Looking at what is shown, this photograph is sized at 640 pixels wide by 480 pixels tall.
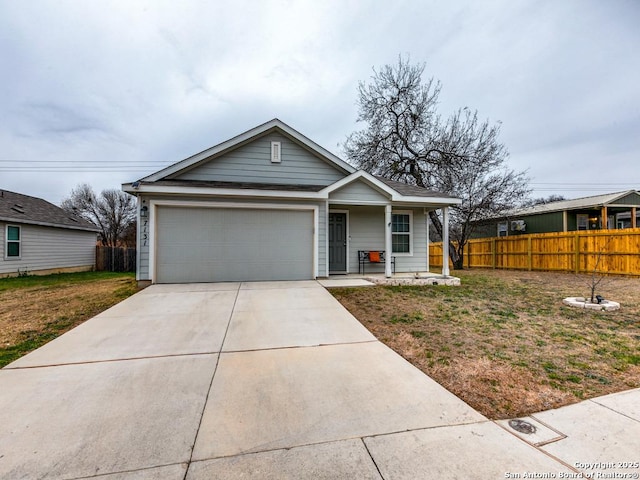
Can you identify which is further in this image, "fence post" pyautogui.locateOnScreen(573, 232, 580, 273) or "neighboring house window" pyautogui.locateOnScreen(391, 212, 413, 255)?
"fence post" pyautogui.locateOnScreen(573, 232, 580, 273)

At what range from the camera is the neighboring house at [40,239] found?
1285 cm

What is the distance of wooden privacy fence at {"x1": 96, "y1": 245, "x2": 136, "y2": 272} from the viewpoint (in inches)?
709

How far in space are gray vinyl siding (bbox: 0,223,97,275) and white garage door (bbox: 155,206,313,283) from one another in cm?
1032

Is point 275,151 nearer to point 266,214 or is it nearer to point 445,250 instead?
point 266,214

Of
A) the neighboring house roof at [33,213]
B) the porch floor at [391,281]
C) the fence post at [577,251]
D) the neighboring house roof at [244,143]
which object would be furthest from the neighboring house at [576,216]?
the neighboring house roof at [33,213]

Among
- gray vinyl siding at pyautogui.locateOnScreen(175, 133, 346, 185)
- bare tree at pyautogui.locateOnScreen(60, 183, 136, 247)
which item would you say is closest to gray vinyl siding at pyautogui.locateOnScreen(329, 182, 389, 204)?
gray vinyl siding at pyautogui.locateOnScreen(175, 133, 346, 185)

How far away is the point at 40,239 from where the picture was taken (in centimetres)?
1445

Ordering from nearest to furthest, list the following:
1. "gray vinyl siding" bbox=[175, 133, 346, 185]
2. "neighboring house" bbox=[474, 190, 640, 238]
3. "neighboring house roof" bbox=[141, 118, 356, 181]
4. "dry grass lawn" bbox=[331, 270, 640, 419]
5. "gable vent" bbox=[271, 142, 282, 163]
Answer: "dry grass lawn" bbox=[331, 270, 640, 419] < "neighboring house roof" bbox=[141, 118, 356, 181] < "gray vinyl siding" bbox=[175, 133, 346, 185] < "gable vent" bbox=[271, 142, 282, 163] < "neighboring house" bbox=[474, 190, 640, 238]

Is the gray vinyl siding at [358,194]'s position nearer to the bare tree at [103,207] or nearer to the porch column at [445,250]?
the porch column at [445,250]

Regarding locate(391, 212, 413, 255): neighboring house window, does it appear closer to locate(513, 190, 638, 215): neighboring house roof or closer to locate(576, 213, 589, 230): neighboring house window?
locate(513, 190, 638, 215): neighboring house roof

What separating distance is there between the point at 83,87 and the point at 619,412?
1784 centimetres

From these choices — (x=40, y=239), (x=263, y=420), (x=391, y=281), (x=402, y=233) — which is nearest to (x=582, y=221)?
(x=402, y=233)

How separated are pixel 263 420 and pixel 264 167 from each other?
860cm

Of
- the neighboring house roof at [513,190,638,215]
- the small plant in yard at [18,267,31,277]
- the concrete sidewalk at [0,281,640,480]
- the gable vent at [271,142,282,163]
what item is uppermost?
the gable vent at [271,142,282,163]
